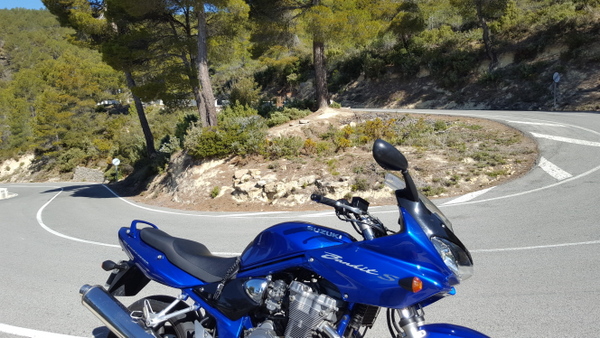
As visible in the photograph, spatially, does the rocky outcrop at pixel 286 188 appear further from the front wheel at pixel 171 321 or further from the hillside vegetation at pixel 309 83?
the front wheel at pixel 171 321

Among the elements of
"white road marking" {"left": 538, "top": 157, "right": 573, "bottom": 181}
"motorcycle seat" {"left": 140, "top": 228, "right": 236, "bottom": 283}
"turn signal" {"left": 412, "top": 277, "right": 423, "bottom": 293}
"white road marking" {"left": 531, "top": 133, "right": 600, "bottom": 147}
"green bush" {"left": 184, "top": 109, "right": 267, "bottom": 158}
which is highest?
"turn signal" {"left": 412, "top": 277, "right": 423, "bottom": 293}

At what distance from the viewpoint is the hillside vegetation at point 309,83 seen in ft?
59.8

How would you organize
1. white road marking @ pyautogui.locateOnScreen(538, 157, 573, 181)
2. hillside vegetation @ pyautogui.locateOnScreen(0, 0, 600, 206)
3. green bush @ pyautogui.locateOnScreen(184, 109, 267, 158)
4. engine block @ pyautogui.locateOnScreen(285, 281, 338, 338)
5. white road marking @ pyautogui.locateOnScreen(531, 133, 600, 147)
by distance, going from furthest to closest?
hillside vegetation @ pyautogui.locateOnScreen(0, 0, 600, 206) → green bush @ pyautogui.locateOnScreen(184, 109, 267, 158) → white road marking @ pyautogui.locateOnScreen(531, 133, 600, 147) → white road marking @ pyautogui.locateOnScreen(538, 157, 573, 181) → engine block @ pyautogui.locateOnScreen(285, 281, 338, 338)

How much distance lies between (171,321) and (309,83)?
42037 millimetres

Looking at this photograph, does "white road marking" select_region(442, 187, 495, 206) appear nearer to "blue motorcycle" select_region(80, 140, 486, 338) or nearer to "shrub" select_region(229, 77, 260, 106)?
"blue motorcycle" select_region(80, 140, 486, 338)

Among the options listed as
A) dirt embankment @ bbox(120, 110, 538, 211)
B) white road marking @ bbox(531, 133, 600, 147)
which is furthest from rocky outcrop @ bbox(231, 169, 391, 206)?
white road marking @ bbox(531, 133, 600, 147)

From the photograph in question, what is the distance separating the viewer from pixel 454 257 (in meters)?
2.34

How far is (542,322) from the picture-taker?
3975 millimetres

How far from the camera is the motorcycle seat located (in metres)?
3.19

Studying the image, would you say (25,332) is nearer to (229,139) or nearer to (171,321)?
(171,321)

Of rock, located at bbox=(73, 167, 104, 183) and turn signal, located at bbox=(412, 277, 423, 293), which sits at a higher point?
turn signal, located at bbox=(412, 277, 423, 293)

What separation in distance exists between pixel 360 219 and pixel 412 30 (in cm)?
3475

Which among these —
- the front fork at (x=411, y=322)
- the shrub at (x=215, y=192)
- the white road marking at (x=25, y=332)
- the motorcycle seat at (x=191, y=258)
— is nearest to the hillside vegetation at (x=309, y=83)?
the shrub at (x=215, y=192)

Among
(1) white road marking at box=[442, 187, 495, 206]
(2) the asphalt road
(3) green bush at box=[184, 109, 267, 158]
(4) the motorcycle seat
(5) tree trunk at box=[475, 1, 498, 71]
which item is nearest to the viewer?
(4) the motorcycle seat
